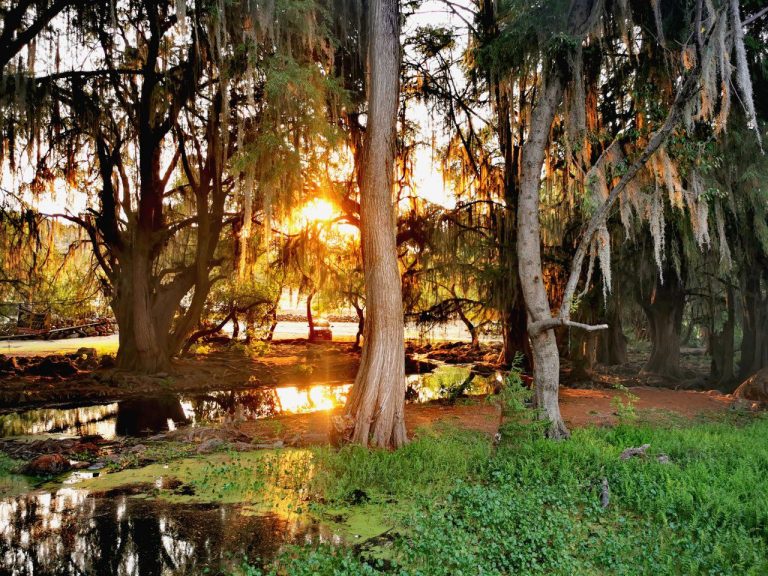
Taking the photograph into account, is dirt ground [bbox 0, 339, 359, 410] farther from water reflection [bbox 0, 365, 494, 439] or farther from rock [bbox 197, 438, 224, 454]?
rock [bbox 197, 438, 224, 454]

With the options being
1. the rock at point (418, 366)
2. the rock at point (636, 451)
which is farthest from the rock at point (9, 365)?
the rock at point (636, 451)

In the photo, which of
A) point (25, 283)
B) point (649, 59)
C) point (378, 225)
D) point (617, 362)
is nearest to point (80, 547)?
point (378, 225)

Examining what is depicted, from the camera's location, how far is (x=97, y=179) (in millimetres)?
16016

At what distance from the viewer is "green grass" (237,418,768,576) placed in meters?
4.04

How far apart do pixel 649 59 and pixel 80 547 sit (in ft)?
35.3

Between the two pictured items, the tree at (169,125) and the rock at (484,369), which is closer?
the tree at (169,125)

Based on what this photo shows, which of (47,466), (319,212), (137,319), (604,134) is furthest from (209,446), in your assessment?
(137,319)

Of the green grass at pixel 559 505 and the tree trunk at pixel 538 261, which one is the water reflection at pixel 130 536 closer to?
the green grass at pixel 559 505

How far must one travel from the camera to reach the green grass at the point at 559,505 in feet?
13.3

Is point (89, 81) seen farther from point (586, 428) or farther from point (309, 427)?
point (586, 428)

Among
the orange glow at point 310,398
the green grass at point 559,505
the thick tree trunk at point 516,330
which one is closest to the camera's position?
the green grass at point 559,505

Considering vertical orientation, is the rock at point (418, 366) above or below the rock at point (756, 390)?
below

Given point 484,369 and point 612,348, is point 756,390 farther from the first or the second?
point 612,348

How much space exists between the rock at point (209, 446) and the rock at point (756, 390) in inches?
397
